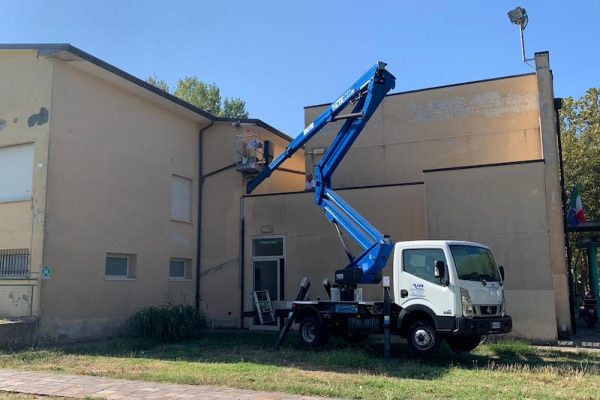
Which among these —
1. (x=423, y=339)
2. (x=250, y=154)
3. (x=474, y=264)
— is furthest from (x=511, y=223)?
(x=250, y=154)

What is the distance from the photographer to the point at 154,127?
18969 mm

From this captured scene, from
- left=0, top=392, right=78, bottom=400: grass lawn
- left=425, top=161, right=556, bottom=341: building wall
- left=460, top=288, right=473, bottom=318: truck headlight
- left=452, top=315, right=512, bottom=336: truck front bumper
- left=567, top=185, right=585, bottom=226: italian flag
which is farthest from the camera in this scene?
left=567, top=185, right=585, bottom=226: italian flag

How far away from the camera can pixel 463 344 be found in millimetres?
12578

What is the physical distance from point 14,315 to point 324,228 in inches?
369

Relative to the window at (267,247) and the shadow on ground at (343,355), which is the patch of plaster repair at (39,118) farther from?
the window at (267,247)

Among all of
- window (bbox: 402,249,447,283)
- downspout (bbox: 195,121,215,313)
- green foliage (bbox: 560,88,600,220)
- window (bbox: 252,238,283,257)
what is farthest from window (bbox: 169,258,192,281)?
green foliage (bbox: 560,88,600,220)

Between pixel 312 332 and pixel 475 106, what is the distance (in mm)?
10806

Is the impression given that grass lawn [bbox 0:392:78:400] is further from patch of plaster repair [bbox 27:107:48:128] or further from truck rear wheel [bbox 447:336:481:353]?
patch of plaster repair [bbox 27:107:48:128]

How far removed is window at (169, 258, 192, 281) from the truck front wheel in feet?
33.1

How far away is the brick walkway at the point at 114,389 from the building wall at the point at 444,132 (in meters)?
13.5

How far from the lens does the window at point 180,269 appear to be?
1955 cm

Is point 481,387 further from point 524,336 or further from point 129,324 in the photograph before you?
point 129,324

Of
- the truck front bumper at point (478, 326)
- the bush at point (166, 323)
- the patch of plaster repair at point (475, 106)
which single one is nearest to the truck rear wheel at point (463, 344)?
the truck front bumper at point (478, 326)

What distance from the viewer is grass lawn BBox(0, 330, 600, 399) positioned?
853 centimetres
